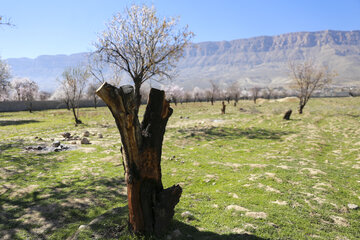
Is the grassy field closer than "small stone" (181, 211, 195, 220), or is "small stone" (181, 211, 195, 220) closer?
the grassy field

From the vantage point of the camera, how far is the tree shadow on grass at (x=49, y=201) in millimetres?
5496

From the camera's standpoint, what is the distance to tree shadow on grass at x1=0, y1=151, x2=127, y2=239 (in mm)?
5496

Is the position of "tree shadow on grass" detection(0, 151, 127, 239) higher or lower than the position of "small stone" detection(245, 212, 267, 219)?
lower

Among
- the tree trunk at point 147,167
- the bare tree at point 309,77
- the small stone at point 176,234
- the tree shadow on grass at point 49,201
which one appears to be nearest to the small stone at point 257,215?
the small stone at point 176,234

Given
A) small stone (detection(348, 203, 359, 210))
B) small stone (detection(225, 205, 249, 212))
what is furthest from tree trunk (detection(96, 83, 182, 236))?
small stone (detection(348, 203, 359, 210))

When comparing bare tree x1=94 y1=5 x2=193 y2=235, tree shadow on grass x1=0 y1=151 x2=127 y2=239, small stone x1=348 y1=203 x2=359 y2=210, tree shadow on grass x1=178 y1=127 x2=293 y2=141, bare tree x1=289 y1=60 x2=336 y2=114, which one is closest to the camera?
bare tree x1=94 y1=5 x2=193 y2=235

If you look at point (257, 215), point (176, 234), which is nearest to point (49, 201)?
point (176, 234)

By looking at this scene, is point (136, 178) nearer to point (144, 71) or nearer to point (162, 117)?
point (162, 117)

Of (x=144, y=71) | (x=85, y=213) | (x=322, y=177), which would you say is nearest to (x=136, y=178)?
(x=85, y=213)

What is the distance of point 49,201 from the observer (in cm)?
699

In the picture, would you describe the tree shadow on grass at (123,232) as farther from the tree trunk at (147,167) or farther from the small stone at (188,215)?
the small stone at (188,215)

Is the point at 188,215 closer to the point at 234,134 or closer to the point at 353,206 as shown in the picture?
the point at 353,206

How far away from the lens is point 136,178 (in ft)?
14.1

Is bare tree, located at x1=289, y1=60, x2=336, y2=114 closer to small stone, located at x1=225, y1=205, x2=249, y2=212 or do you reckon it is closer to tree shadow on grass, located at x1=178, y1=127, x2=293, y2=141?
tree shadow on grass, located at x1=178, y1=127, x2=293, y2=141
